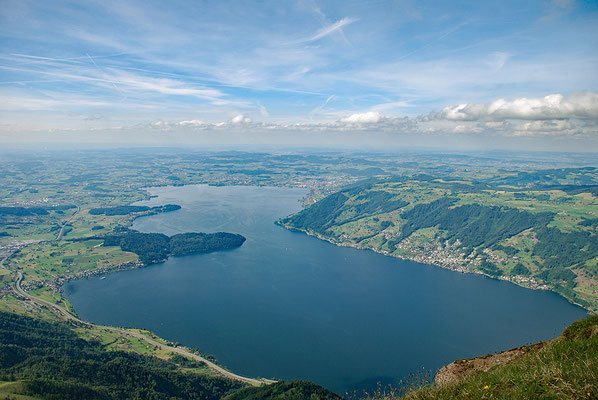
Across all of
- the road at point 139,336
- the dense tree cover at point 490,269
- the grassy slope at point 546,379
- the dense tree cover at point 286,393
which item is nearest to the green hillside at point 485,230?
the dense tree cover at point 490,269

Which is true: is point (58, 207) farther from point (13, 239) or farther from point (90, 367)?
point (90, 367)

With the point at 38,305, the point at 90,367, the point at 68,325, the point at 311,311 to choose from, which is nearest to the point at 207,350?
the point at 90,367

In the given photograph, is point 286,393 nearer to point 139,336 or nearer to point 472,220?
point 139,336

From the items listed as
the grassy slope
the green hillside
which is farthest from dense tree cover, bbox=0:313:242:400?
the green hillside

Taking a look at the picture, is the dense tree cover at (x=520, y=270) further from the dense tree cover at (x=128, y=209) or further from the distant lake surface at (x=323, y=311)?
the dense tree cover at (x=128, y=209)

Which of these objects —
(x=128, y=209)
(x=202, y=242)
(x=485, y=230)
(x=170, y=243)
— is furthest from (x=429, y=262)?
(x=128, y=209)

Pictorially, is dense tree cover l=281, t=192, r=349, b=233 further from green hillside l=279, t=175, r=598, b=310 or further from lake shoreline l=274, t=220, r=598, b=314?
lake shoreline l=274, t=220, r=598, b=314
